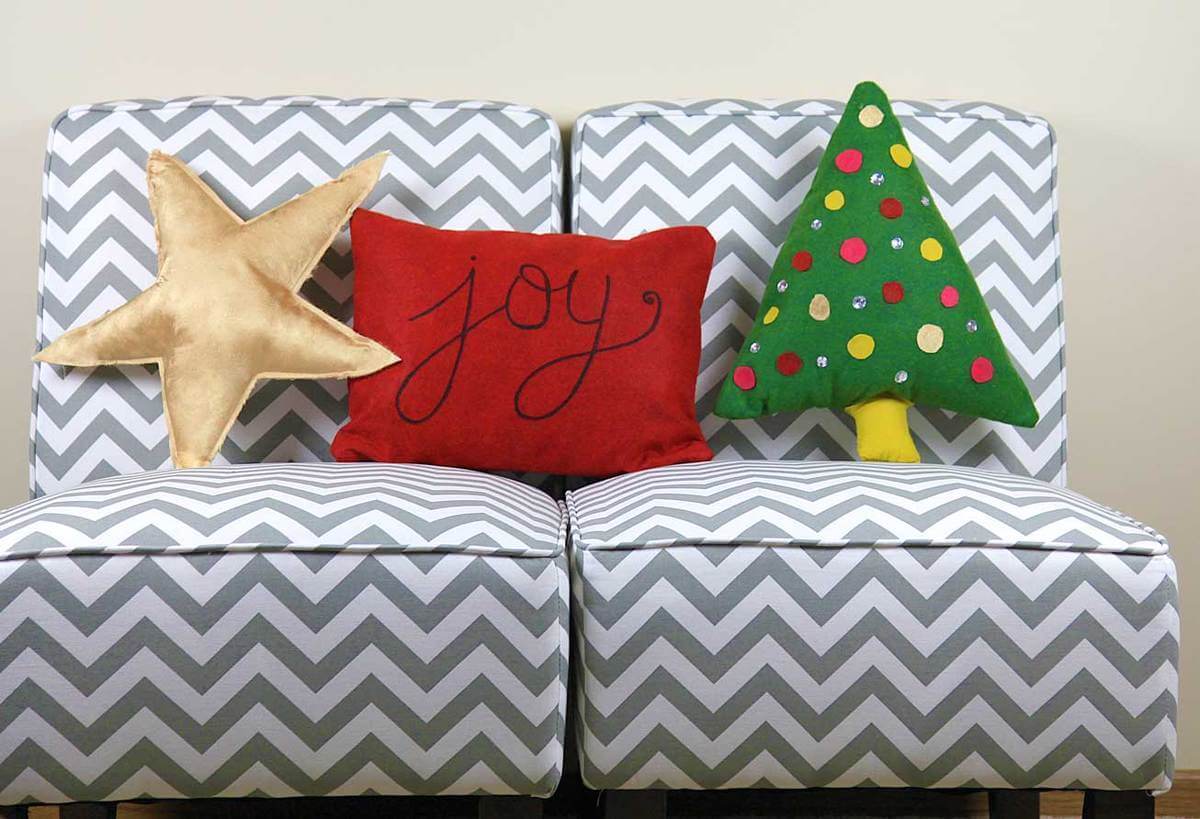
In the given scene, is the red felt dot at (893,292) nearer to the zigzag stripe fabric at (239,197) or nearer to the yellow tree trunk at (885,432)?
the yellow tree trunk at (885,432)

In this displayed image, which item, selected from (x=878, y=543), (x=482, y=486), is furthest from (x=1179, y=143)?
(x=482, y=486)

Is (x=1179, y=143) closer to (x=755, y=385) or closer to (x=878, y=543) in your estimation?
(x=755, y=385)

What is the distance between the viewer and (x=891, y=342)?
1363 mm

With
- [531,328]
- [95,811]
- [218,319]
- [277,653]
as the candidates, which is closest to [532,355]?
[531,328]

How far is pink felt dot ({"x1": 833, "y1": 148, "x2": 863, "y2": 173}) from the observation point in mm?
1429

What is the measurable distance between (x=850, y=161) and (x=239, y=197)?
0.76 m

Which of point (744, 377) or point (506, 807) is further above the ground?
point (744, 377)

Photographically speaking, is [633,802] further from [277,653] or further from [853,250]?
[853,250]

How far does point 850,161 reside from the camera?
1.43 meters

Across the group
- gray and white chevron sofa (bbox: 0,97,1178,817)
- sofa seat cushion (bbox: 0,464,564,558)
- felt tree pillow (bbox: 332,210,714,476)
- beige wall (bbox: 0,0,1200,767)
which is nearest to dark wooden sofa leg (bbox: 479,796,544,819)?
gray and white chevron sofa (bbox: 0,97,1178,817)

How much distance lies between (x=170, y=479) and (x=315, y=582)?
221 millimetres

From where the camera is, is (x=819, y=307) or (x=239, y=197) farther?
(x=239, y=197)

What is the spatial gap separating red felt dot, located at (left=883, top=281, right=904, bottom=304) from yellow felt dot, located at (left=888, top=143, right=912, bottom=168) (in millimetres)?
159

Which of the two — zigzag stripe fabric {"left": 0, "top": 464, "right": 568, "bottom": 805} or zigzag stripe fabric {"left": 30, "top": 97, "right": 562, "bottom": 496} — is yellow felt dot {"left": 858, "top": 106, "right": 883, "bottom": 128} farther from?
zigzag stripe fabric {"left": 0, "top": 464, "right": 568, "bottom": 805}
